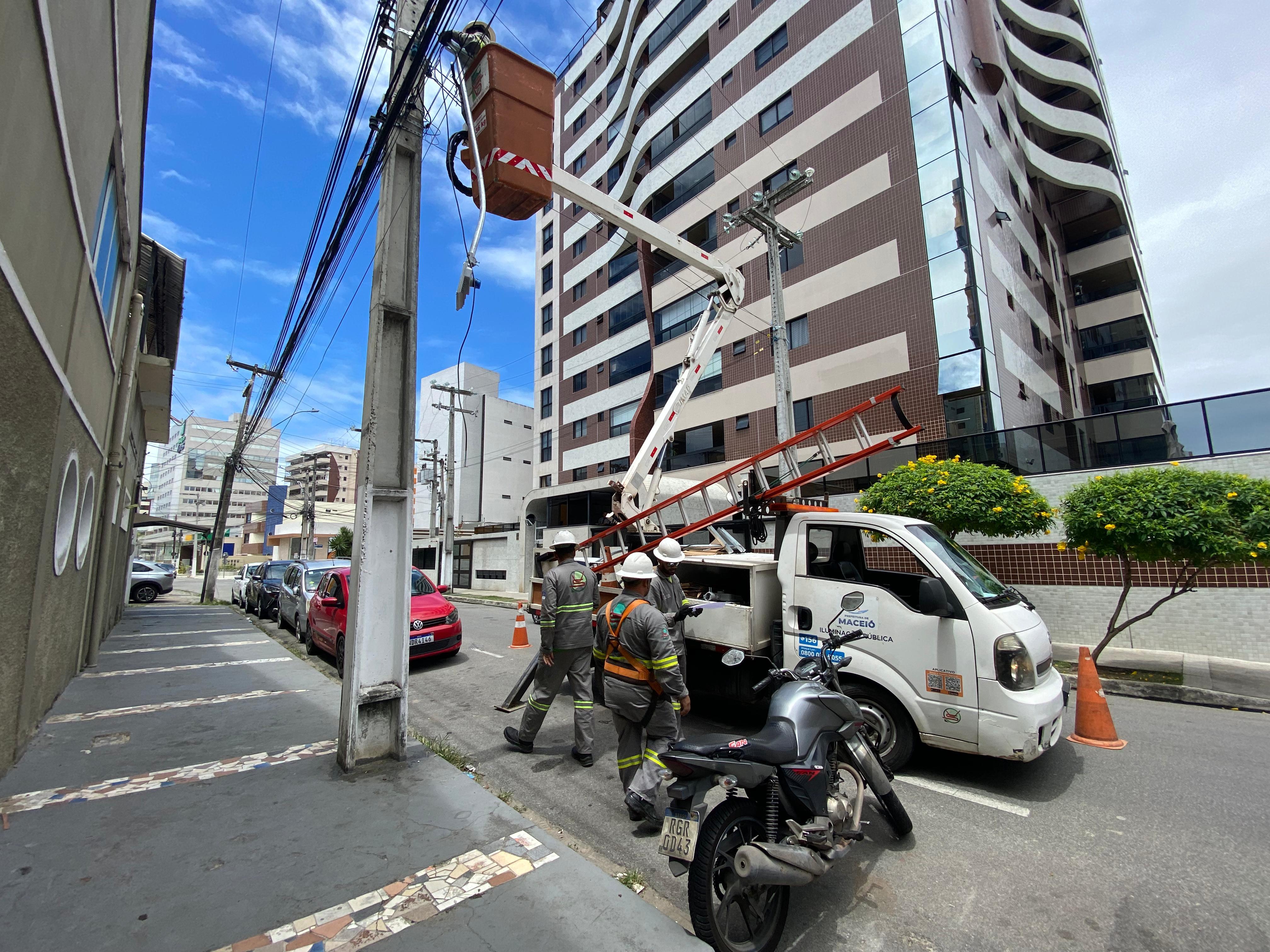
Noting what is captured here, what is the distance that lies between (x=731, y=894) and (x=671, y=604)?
9.35 feet

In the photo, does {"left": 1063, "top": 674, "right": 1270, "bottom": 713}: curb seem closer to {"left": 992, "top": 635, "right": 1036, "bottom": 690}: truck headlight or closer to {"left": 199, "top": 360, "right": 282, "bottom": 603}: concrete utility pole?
{"left": 992, "top": 635, "right": 1036, "bottom": 690}: truck headlight

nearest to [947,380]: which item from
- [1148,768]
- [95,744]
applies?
[1148,768]

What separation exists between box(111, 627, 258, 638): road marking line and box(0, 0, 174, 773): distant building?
3681 millimetres

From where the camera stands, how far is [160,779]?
13.3 feet

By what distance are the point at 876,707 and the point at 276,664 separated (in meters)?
8.28

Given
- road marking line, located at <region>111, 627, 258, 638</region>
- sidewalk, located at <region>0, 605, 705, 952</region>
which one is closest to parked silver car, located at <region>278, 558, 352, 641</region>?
road marking line, located at <region>111, 627, 258, 638</region>

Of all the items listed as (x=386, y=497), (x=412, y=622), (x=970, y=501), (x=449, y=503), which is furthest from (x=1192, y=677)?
(x=449, y=503)

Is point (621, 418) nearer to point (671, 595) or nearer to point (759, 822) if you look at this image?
point (671, 595)

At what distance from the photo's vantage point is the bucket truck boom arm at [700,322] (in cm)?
767

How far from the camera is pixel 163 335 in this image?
15703 mm

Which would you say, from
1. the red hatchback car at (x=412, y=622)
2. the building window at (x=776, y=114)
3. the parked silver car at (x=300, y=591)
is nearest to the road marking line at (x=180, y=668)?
the red hatchback car at (x=412, y=622)

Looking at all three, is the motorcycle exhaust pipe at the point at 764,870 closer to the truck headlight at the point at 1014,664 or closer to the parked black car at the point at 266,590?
the truck headlight at the point at 1014,664

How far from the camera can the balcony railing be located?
938cm

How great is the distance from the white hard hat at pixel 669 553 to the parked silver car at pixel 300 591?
805 centimetres
